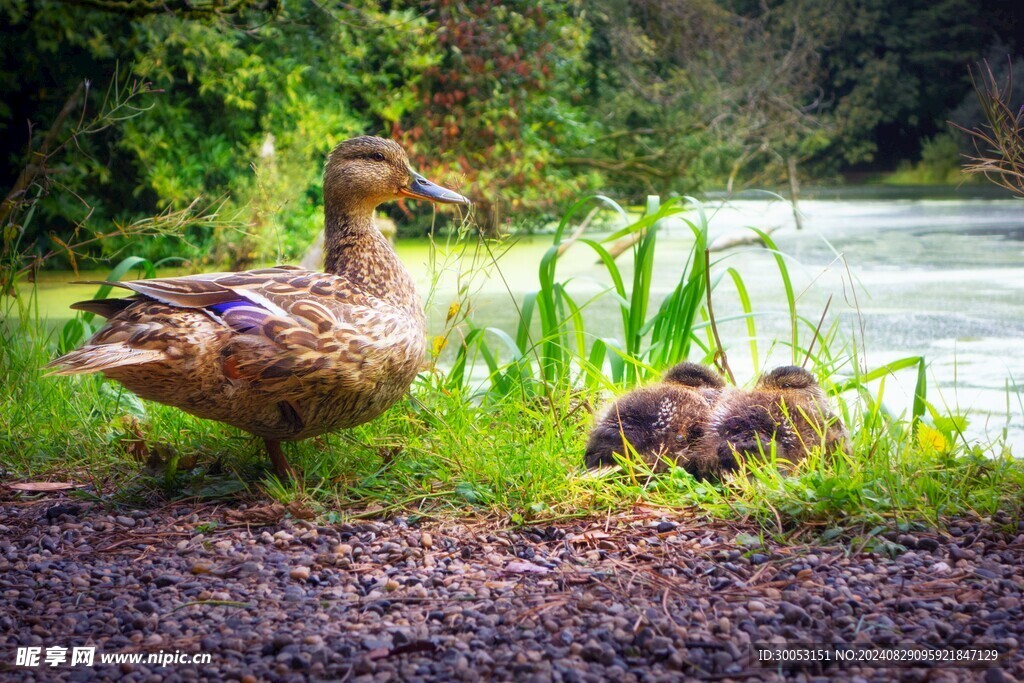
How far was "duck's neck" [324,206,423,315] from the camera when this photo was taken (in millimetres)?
2230

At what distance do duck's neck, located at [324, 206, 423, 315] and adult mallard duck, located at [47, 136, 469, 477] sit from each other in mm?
12

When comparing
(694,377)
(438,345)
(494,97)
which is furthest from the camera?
(494,97)

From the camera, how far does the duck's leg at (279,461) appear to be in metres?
2.18

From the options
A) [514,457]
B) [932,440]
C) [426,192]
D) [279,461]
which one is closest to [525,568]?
[514,457]

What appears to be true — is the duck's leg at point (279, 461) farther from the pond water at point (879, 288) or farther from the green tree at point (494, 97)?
the green tree at point (494, 97)

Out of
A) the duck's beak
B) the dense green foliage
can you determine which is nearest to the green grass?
the duck's beak

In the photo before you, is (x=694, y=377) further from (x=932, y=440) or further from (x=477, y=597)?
(x=477, y=597)

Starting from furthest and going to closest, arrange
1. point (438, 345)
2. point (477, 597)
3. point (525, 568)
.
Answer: point (438, 345), point (525, 568), point (477, 597)

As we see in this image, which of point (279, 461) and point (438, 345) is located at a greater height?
point (438, 345)

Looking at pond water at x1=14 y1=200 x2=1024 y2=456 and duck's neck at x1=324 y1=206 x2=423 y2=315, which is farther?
pond water at x1=14 y1=200 x2=1024 y2=456

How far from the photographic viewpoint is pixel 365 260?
2.27m

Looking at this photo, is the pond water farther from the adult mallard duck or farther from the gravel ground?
the gravel ground

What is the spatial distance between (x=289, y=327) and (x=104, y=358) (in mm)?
355

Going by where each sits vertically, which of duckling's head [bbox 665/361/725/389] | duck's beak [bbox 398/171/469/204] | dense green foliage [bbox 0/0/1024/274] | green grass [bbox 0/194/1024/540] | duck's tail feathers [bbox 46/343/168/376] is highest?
dense green foliage [bbox 0/0/1024/274]
